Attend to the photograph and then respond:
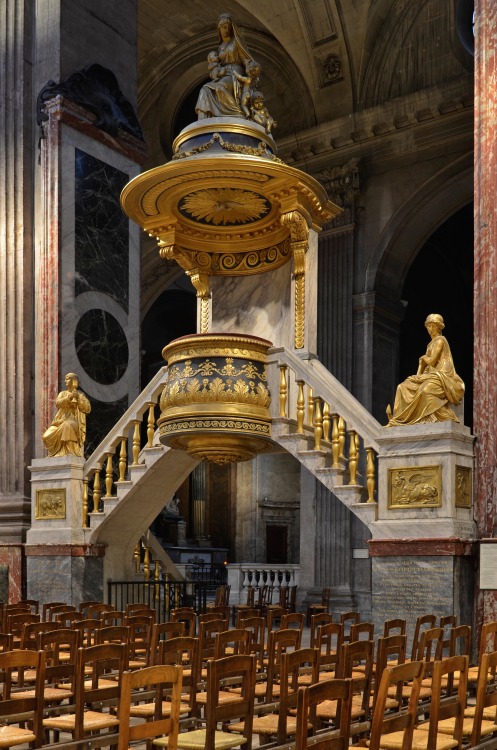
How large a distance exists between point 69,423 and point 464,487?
5484 mm

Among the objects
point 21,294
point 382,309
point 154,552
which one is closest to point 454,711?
point 154,552

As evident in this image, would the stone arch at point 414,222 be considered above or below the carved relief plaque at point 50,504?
above

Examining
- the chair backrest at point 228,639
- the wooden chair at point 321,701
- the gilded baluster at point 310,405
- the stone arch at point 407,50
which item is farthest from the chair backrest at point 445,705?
the stone arch at point 407,50

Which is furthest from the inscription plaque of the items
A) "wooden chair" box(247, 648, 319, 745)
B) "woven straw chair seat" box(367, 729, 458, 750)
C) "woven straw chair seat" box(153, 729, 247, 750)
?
"woven straw chair seat" box(153, 729, 247, 750)

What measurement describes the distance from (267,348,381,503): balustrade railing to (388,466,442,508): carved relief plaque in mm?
292

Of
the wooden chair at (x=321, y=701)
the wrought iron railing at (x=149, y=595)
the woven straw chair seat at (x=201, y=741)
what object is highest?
the wooden chair at (x=321, y=701)

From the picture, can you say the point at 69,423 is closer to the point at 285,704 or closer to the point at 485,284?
the point at 485,284

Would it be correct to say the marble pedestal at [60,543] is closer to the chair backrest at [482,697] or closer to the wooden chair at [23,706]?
the wooden chair at [23,706]

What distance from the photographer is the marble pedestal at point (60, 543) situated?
1286 centimetres

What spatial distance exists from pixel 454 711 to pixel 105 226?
11055 millimetres

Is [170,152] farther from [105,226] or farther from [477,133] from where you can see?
[477,133]

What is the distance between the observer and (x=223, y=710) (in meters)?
4.76

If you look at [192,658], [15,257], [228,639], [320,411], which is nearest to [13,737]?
[192,658]

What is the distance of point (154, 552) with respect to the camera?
1441 cm
